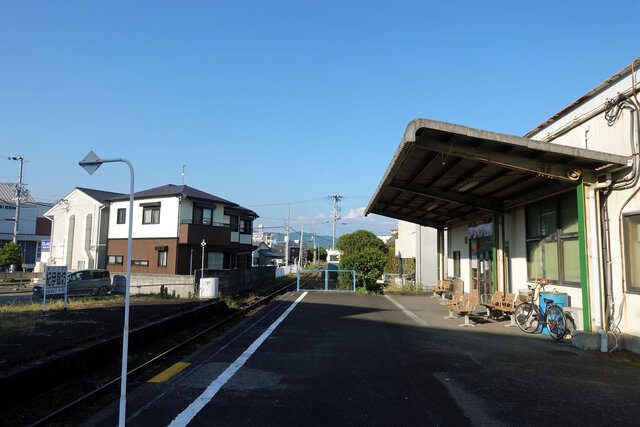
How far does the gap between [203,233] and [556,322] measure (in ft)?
87.5

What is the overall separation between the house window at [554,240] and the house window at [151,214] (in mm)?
26948

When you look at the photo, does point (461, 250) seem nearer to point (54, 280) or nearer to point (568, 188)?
point (568, 188)

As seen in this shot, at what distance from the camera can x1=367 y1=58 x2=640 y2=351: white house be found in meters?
8.35

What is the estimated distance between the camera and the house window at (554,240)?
33.7ft

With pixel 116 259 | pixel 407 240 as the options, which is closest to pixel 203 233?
pixel 116 259

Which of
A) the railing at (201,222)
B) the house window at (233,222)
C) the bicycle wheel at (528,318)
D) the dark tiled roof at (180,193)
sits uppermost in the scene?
the dark tiled roof at (180,193)

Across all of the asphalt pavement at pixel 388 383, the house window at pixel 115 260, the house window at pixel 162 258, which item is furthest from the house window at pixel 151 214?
the asphalt pavement at pixel 388 383

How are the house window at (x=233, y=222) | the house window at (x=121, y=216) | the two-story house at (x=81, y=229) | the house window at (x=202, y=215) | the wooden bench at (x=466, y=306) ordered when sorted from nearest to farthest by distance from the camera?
the wooden bench at (x=466, y=306) < the house window at (x=202, y=215) < the house window at (x=121, y=216) < the two-story house at (x=81, y=229) < the house window at (x=233, y=222)

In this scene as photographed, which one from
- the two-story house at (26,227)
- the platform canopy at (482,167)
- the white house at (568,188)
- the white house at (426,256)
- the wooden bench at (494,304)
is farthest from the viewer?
the two-story house at (26,227)

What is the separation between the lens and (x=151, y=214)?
3347cm

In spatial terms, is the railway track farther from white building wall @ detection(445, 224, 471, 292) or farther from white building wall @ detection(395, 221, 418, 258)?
white building wall @ detection(395, 221, 418, 258)

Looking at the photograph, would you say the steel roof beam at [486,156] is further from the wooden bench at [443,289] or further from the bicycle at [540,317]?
the wooden bench at [443,289]

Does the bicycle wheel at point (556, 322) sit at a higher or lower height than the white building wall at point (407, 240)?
lower

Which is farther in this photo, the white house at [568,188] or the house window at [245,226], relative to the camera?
the house window at [245,226]
